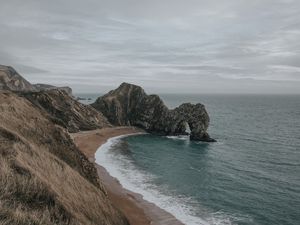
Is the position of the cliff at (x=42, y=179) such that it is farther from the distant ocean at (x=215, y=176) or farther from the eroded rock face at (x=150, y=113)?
the eroded rock face at (x=150, y=113)

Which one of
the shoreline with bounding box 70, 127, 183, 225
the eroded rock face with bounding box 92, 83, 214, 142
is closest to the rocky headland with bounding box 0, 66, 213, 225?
the shoreline with bounding box 70, 127, 183, 225

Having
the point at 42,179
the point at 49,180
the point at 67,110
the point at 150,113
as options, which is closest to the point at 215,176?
the point at 49,180

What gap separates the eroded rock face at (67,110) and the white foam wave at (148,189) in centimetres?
3048

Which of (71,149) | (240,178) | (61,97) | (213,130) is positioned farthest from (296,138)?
(71,149)

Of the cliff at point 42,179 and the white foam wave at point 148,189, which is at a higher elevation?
the cliff at point 42,179

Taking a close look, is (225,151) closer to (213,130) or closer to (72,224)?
(213,130)

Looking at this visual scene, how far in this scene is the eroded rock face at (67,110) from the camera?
335ft

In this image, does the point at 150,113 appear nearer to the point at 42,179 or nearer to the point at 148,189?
the point at 148,189

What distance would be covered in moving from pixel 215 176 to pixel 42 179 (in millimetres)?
45990

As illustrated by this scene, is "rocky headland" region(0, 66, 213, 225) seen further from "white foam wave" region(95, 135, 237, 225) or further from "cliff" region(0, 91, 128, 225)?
"white foam wave" region(95, 135, 237, 225)

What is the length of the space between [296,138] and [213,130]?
30.1 meters

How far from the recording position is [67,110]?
108 metres

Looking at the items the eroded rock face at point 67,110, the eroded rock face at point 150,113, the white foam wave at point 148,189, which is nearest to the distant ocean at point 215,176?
the white foam wave at point 148,189

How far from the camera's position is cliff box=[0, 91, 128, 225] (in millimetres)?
11789
